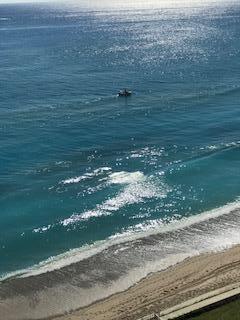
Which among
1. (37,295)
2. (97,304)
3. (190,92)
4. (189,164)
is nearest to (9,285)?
(37,295)

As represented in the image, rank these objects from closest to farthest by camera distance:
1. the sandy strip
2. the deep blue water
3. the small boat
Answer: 1. the sandy strip
2. the deep blue water
3. the small boat

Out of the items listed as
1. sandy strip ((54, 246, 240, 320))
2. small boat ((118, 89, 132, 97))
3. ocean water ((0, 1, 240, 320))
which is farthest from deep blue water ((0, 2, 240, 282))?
sandy strip ((54, 246, 240, 320))

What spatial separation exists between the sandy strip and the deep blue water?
5.22 metres

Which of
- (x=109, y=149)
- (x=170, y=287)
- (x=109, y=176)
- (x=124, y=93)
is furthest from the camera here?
(x=124, y=93)

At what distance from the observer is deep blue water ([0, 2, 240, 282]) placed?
48312mm

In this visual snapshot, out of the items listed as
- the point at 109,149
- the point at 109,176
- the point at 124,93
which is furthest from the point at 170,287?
the point at 124,93

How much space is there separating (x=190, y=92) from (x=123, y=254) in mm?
53764

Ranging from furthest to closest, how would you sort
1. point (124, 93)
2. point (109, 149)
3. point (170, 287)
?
1. point (124, 93)
2. point (109, 149)
3. point (170, 287)

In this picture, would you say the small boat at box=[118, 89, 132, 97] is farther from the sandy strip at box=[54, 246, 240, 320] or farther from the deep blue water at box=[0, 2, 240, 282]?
the sandy strip at box=[54, 246, 240, 320]

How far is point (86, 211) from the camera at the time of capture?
165ft

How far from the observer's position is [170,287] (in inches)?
1492

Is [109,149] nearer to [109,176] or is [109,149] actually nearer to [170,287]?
[109,176]

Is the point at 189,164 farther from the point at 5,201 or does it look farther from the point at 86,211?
the point at 5,201

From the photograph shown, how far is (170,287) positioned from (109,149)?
29755mm
